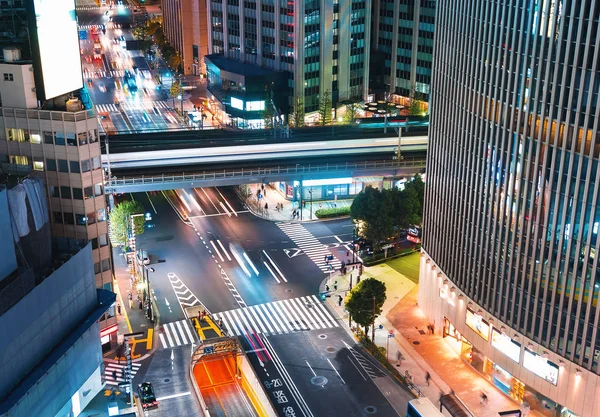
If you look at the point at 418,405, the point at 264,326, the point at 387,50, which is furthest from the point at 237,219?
the point at 387,50

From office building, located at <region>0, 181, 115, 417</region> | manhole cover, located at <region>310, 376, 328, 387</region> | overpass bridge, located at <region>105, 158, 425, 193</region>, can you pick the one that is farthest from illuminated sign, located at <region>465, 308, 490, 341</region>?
overpass bridge, located at <region>105, 158, 425, 193</region>

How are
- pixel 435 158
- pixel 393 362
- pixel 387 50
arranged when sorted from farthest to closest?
pixel 387 50, pixel 435 158, pixel 393 362

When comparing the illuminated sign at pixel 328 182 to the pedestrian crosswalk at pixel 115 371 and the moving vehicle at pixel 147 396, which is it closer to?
the pedestrian crosswalk at pixel 115 371

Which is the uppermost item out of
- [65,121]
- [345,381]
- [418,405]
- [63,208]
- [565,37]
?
[565,37]

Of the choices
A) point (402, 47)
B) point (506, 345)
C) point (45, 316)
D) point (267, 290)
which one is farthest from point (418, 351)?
point (402, 47)

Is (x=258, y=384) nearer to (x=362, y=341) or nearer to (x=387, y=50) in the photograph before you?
(x=362, y=341)

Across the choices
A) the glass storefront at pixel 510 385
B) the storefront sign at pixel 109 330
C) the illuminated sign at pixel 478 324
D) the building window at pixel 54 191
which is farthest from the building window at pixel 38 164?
the glass storefront at pixel 510 385

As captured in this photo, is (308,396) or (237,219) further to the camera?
(237,219)
